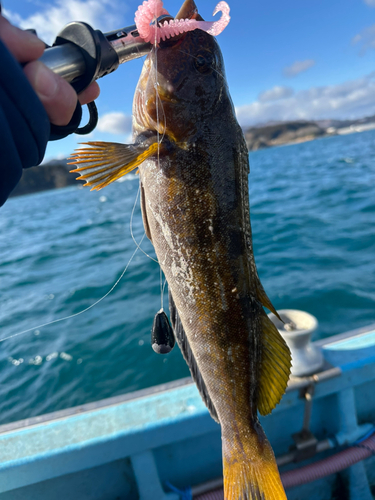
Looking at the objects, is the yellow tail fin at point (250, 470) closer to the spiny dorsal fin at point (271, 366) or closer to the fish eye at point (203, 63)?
the spiny dorsal fin at point (271, 366)

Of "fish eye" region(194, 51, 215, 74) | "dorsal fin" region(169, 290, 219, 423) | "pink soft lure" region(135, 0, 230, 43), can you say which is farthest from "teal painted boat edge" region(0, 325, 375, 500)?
"pink soft lure" region(135, 0, 230, 43)

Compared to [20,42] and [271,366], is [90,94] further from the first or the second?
[271,366]

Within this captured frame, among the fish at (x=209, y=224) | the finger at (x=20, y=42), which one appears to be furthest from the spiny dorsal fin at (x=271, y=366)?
the finger at (x=20, y=42)

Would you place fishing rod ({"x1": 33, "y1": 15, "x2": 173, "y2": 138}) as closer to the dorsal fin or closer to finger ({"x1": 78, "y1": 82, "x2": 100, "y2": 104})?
finger ({"x1": 78, "y1": 82, "x2": 100, "y2": 104})

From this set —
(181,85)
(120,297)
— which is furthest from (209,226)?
(120,297)

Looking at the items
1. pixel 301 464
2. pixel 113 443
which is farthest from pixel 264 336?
pixel 301 464
